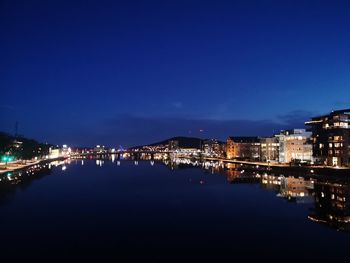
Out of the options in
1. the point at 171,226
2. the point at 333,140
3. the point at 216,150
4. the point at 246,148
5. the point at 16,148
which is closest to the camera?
the point at 171,226

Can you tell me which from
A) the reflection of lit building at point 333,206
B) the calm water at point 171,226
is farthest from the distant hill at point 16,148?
the reflection of lit building at point 333,206

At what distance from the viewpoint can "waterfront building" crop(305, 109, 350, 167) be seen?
6184 cm

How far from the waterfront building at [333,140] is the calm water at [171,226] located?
98.4ft

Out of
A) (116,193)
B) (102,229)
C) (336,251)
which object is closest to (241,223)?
(336,251)

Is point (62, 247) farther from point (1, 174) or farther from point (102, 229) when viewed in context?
point (1, 174)

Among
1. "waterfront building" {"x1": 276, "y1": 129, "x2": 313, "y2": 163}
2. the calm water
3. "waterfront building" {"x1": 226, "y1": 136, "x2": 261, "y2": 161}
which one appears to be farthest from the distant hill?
"waterfront building" {"x1": 226, "y1": 136, "x2": 261, "y2": 161}

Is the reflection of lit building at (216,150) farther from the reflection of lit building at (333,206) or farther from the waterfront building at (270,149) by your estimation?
the reflection of lit building at (333,206)

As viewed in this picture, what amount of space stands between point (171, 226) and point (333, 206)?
45.8ft

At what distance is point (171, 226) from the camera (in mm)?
20719

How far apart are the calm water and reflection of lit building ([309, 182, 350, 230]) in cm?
7

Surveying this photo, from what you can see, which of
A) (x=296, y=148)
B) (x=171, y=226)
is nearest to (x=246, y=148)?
(x=296, y=148)

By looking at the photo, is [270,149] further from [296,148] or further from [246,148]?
[246,148]

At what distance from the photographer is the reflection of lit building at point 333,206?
22234 mm

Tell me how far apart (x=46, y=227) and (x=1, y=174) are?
38959mm
